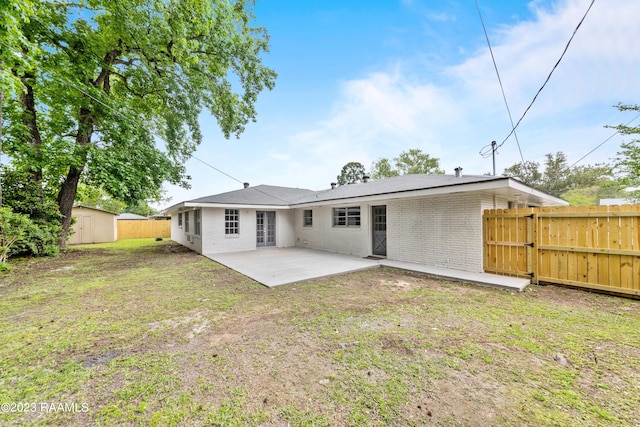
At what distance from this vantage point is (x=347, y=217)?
33.8 feet

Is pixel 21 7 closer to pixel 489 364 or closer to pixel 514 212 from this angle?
pixel 489 364

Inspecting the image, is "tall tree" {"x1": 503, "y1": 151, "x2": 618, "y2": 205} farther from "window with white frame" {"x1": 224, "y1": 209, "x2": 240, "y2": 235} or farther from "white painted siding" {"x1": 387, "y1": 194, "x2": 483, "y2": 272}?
"window with white frame" {"x1": 224, "y1": 209, "x2": 240, "y2": 235}

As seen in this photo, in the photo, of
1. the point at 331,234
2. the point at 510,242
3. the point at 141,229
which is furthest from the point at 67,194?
the point at 510,242

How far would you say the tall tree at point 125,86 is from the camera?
348 inches

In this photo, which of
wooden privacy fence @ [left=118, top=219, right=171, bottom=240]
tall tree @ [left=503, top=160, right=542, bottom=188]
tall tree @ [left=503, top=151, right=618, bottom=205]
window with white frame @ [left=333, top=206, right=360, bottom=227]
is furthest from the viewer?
tall tree @ [left=503, top=160, right=542, bottom=188]

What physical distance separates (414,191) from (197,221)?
1012 centimetres

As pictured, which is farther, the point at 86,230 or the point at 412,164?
the point at 412,164

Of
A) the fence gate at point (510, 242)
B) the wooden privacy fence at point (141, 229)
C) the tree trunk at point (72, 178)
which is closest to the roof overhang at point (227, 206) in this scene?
the tree trunk at point (72, 178)

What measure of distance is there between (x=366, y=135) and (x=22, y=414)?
17969 mm

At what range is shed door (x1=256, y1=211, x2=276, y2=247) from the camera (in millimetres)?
12227

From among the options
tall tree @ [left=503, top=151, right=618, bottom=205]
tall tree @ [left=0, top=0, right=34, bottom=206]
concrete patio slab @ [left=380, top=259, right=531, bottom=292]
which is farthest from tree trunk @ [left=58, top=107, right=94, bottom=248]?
tall tree @ [left=503, top=151, right=618, bottom=205]

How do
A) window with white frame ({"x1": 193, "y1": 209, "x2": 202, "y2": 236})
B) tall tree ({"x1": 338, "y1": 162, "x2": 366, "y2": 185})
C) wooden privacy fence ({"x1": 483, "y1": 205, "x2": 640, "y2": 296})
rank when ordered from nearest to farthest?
wooden privacy fence ({"x1": 483, "y1": 205, "x2": 640, "y2": 296}), window with white frame ({"x1": 193, "y1": 209, "x2": 202, "y2": 236}), tall tree ({"x1": 338, "y1": 162, "x2": 366, "y2": 185})

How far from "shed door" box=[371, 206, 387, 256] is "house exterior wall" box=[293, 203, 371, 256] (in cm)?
24

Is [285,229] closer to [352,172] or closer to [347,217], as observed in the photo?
[347,217]
